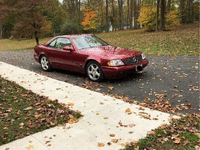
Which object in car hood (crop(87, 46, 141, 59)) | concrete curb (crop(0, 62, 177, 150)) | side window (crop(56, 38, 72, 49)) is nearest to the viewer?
concrete curb (crop(0, 62, 177, 150))

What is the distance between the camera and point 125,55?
6.65 meters

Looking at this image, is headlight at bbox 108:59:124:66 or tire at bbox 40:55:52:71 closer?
headlight at bbox 108:59:124:66

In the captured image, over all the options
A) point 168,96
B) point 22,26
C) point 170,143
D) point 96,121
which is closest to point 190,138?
point 170,143

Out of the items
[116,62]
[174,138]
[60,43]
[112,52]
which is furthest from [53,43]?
[174,138]

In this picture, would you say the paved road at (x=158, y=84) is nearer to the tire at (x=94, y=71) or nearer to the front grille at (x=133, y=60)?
the tire at (x=94, y=71)

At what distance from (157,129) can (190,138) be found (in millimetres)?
535

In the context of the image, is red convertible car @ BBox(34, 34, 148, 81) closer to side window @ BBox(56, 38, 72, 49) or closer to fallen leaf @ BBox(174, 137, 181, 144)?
side window @ BBox(56, 38, 72, 49)

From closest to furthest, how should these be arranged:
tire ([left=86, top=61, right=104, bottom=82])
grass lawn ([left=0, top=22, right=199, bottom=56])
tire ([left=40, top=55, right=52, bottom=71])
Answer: tire ([left=86, top=61, right=104, bottom=82]) → tire ([left=40, top=55, right=52, bottom=71]) → grass lawn ([left=0, top=22, right=199, bottom=56])

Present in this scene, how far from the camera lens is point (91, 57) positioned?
6840 millimetres

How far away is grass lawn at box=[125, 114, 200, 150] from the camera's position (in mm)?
3139

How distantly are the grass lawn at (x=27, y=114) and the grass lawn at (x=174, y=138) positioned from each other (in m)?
1.51

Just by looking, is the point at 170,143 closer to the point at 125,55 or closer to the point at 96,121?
the point at 96,121

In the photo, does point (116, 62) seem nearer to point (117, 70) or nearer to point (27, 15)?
point (117, 70)

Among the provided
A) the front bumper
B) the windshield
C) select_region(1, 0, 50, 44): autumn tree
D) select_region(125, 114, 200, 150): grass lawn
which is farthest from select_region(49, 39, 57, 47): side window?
select_region(1, 0, 50, 44): autumn tree
